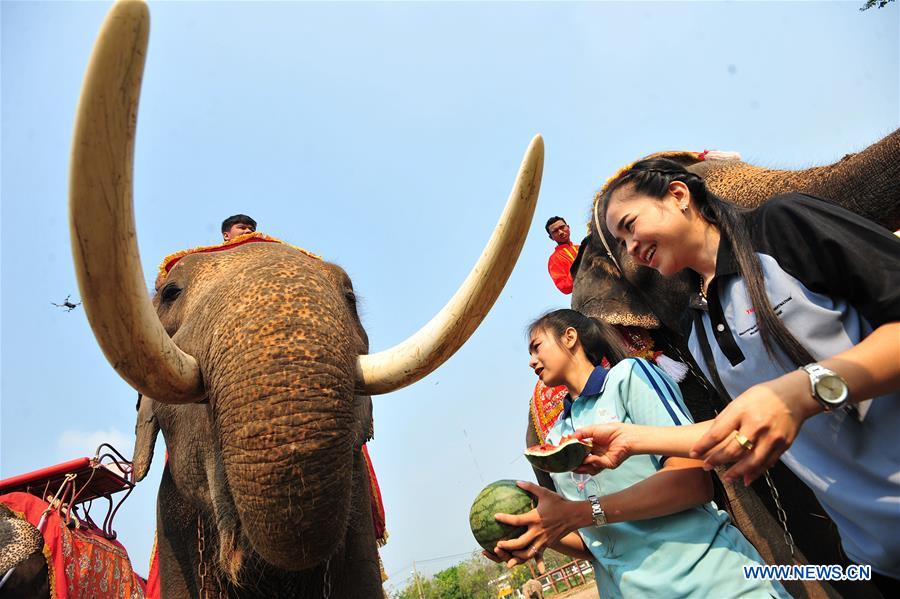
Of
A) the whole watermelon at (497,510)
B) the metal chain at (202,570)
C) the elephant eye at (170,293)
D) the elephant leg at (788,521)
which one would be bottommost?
the elephant leg at (788,521)

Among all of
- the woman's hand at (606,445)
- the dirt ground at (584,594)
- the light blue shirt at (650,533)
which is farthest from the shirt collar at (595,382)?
the dirt ground at (584,594)

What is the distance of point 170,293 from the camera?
3.50m

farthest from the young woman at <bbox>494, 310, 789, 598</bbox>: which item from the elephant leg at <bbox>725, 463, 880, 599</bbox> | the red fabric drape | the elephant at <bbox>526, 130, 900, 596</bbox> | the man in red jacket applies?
the red fabric drape

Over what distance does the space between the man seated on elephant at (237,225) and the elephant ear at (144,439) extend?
230cm

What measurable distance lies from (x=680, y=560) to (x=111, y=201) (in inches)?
86.4

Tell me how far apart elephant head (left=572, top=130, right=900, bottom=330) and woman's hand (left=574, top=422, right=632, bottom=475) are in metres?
1.52

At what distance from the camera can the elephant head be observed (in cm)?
345

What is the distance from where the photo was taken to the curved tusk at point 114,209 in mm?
1702

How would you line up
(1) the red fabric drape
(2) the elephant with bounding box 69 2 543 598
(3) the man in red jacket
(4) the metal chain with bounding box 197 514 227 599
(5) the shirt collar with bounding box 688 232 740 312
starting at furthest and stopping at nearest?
(3) the man in red jacket
(1) the red fabric drape
(4) the metal chain with bounding box 197 514 227 599
(5) the shirt collar with bounding box 688 232 740 312
(2) the elephant with bounding box 69 2 543 598

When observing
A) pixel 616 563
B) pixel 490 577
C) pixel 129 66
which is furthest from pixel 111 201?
pixel 490 577

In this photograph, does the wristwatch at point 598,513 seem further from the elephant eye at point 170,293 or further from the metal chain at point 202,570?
the elephant eye at point 170,293

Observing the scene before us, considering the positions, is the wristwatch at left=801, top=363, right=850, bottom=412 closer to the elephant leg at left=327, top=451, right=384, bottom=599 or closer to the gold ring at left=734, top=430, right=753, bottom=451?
the gold ring at left=734, top=430, right=753, bottom=451

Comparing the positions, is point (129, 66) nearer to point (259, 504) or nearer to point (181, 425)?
point (259, 504)

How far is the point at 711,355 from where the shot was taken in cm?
243
